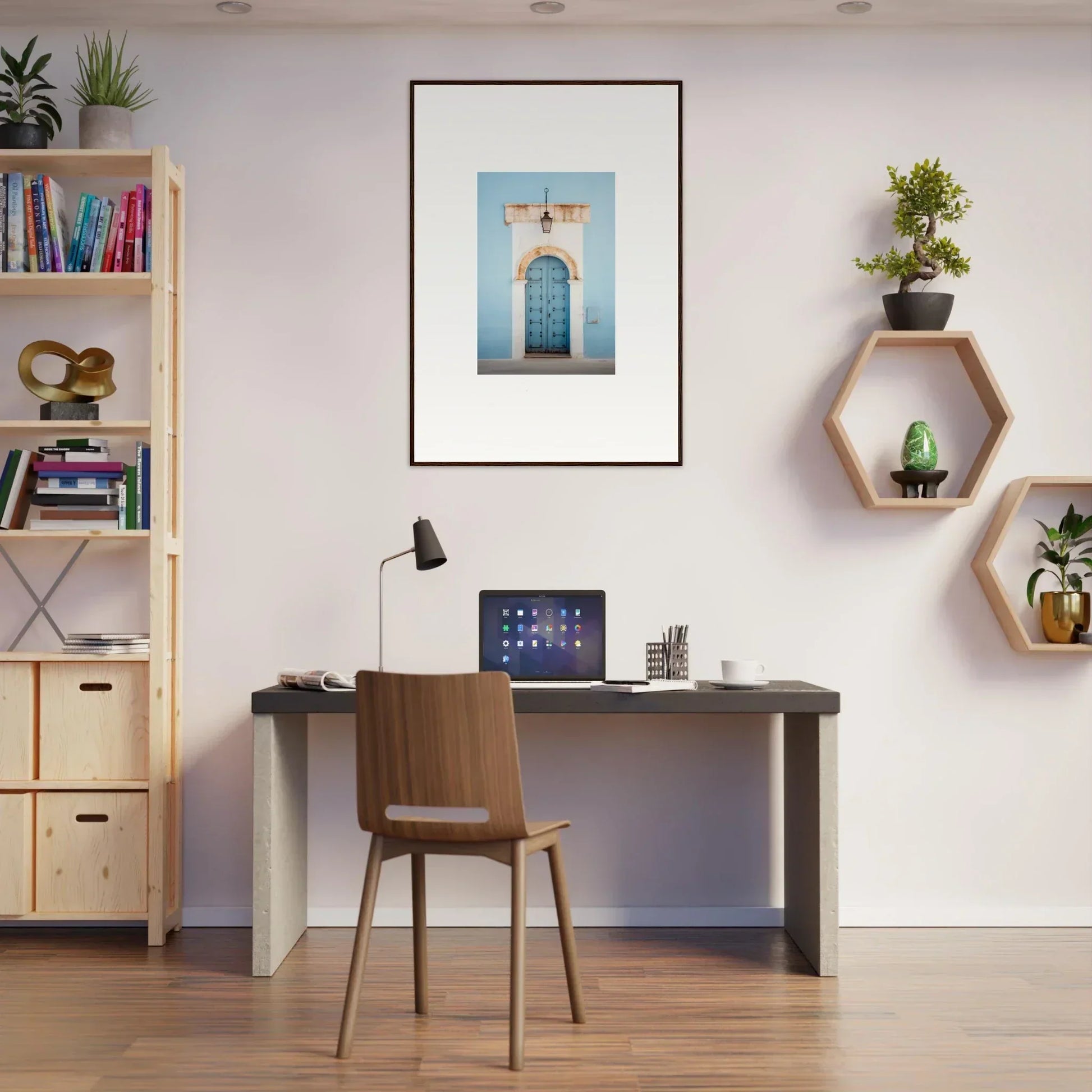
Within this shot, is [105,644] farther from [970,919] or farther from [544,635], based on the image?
[970,919]

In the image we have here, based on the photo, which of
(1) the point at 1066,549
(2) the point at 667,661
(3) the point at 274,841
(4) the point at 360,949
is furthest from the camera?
(1) the point at 1066,549

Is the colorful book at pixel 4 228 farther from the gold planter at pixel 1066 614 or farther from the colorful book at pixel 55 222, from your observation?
the gold planter at pixel 1066 614

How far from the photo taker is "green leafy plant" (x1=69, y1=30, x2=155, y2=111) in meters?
3.58

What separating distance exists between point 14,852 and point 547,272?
95.0 inches

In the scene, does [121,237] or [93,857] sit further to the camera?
[121,237]

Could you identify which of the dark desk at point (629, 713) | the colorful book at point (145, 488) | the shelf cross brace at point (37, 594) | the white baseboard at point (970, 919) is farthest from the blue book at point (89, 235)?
the white baseboard at point (970, 919)

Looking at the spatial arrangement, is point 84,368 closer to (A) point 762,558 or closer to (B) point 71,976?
(B) point 71,976

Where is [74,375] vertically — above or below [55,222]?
below

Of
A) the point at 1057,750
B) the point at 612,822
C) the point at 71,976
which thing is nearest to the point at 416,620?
the point at 612,822

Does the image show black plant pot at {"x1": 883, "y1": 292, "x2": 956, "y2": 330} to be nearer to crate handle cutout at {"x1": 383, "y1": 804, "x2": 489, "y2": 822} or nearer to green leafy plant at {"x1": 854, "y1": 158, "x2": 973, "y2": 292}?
green leafy plant at {"x1": 854, "y1": 158, "x2": 973, "y2": 292}

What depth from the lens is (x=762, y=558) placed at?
12.3 ft

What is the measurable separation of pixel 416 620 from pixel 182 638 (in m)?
0.76

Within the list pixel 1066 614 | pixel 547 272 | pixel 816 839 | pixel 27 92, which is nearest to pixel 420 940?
pixel 816 839

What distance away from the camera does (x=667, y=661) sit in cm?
339
